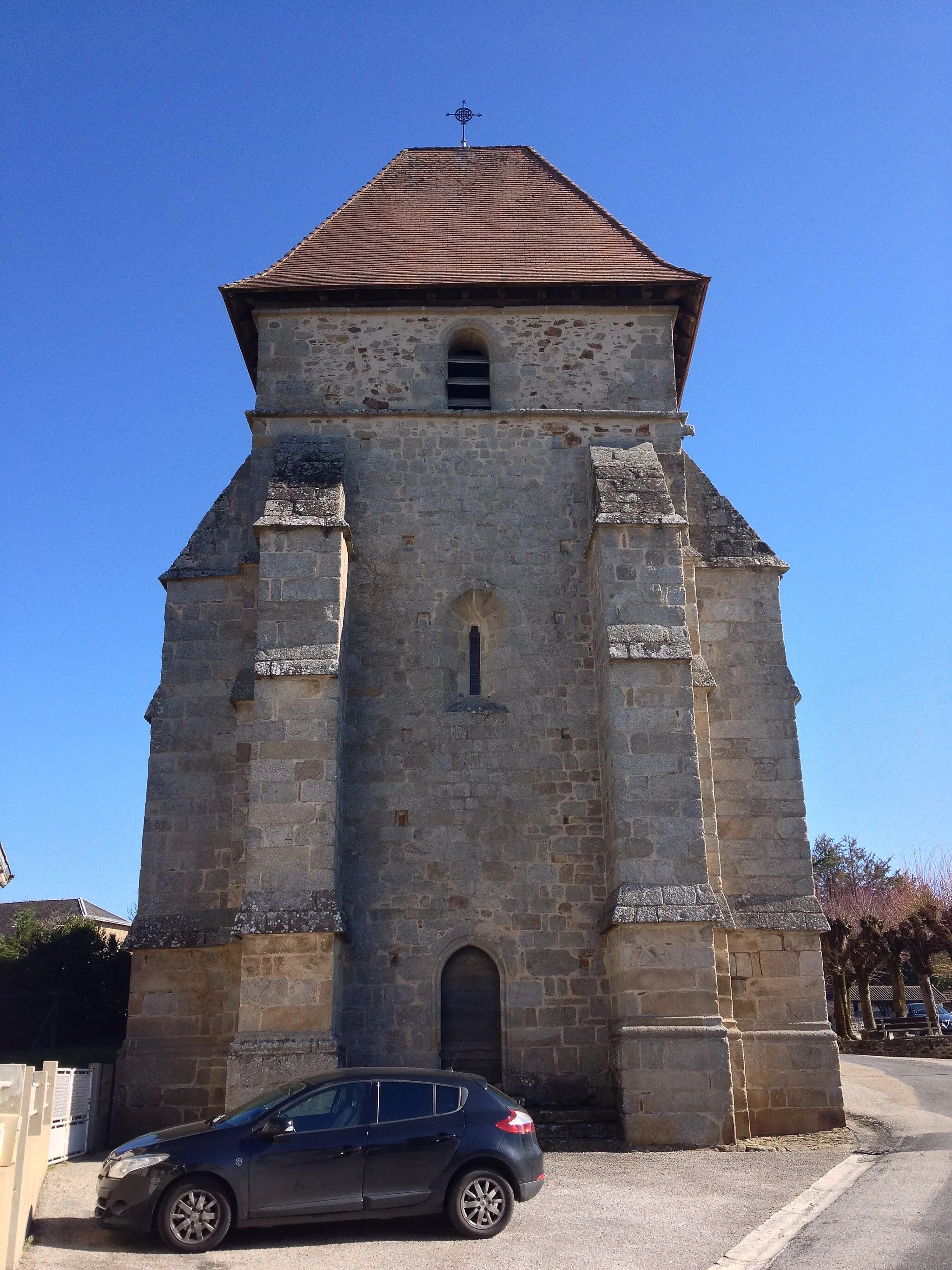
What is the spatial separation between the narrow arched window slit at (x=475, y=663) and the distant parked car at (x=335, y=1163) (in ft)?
20.8

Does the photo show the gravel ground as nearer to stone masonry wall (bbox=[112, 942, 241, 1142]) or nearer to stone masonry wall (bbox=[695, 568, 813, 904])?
stone masonry wall (bbox=[112, 942, 241, 1142])

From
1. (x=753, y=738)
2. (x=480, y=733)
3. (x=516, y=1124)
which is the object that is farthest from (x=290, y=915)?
(x=753, y=738)

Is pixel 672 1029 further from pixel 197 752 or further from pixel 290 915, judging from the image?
pixel 197 752

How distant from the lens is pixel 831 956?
28688mm

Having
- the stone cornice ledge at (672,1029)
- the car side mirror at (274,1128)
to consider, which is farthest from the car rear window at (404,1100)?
the stone cornice ledge at (672,1029)

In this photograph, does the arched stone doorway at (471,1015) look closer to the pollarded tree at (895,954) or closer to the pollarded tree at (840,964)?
the pollarded tree at (840,964)

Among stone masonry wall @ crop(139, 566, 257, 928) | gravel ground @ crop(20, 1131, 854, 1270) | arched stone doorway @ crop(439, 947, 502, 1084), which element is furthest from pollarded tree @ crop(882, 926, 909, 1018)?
stone masonry wall @ crop(139, 566, 257, 928)

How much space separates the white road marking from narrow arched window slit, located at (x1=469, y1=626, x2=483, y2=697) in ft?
21.0

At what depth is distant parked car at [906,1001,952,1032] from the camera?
109ft

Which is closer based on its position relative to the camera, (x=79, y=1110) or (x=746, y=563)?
(x=79, y=1110)

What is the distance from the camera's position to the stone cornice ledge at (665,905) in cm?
1140

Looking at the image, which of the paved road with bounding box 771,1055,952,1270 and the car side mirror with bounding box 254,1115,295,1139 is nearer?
the paved road with bounding box 771,1055,952,1270

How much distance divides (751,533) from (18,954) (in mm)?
14568

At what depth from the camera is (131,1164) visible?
6.99 meters
